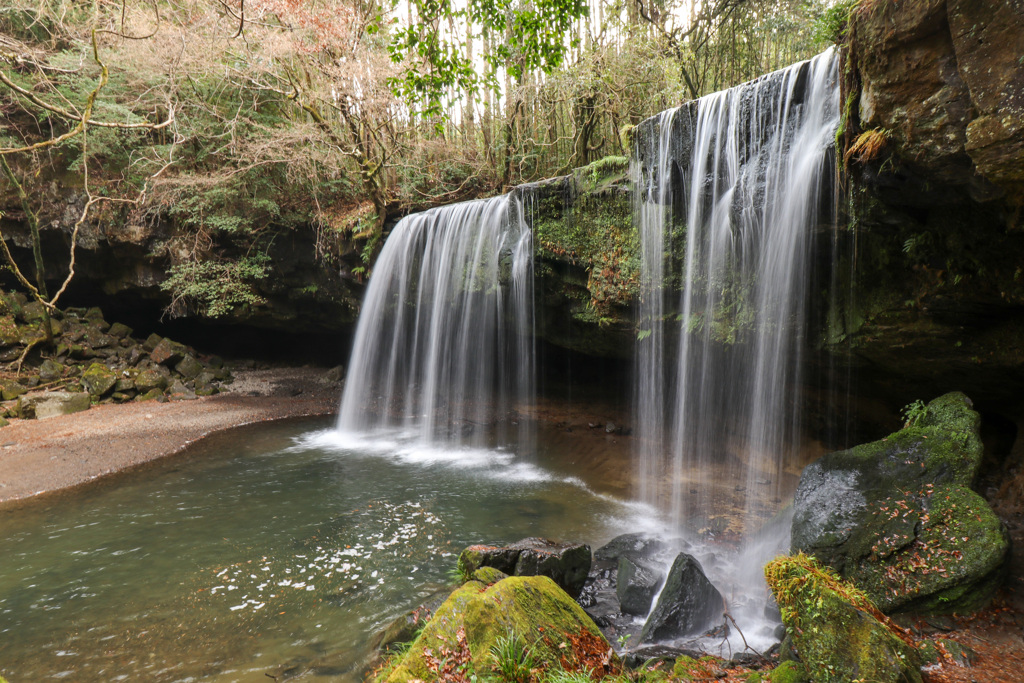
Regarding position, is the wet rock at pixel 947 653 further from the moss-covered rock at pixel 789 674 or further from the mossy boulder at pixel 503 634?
the mossy boulder at pixel 503 634

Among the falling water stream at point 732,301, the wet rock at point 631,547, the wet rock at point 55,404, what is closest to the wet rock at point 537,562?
the wet rock at point 631,547

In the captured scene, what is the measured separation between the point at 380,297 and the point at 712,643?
10.5 meters

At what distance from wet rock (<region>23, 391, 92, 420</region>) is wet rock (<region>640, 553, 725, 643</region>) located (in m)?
13.8

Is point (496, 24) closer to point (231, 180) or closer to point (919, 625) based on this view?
point (919, 625)

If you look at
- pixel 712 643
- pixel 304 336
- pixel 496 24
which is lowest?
pixel 712 643

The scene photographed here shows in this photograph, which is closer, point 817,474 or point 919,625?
point 919,625

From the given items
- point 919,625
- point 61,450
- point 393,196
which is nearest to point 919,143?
point 919,625

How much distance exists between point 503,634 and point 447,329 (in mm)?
8990

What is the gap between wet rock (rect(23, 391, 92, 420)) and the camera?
11.1 metres

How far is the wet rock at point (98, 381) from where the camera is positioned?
41.0ft

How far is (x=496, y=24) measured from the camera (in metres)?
5.12

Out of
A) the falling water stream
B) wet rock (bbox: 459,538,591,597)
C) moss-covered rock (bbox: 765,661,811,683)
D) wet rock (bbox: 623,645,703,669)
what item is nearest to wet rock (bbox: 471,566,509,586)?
wet rock (bbox: 459,538,591,597)

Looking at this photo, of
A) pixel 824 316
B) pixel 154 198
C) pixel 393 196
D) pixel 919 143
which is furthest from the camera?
pixel 154 198

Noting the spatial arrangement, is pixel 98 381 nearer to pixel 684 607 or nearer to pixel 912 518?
pixel 684 607
